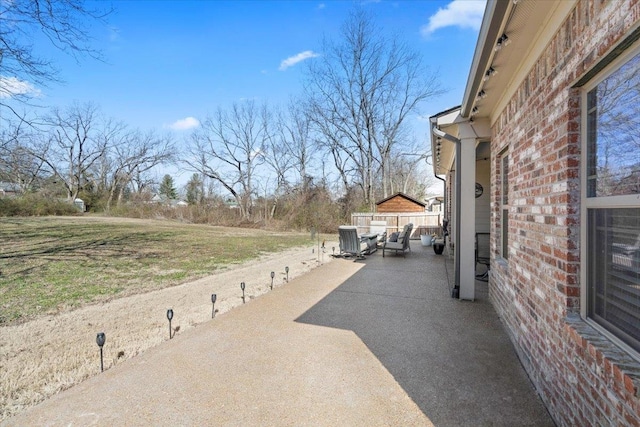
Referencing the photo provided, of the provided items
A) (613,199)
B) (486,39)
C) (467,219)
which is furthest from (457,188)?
(613,199)

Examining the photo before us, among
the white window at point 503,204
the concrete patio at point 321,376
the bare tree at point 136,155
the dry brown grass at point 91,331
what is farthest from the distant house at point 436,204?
the bare tree at point 136,155

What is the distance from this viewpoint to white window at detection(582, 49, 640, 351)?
154cm

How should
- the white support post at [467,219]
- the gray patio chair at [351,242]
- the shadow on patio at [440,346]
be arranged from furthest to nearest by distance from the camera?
1. the gray patio chair at [351,242]
2. the white support post at [467,219]
3. the shadow on patio at [440,346]

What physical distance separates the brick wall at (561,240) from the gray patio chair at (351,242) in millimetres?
5909

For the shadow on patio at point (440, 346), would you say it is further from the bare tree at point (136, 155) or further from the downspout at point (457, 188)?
the bare tree at point (136, 155)

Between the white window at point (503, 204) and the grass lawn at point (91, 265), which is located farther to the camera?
the grass lawn at point (91, 265)

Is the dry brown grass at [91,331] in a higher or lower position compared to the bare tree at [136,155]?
lower

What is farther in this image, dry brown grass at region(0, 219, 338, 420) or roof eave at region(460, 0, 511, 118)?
dry brown grass at region(0, 219, 338, 420)

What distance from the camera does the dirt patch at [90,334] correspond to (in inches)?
110

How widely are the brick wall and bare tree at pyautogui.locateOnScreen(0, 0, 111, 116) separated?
8064 mm

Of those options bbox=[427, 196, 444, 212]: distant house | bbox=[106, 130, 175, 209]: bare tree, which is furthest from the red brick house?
bbox=[106, 130, 175, 209]: bare tree

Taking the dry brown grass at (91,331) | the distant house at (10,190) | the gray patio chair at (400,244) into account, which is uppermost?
the distant house at (10,190)

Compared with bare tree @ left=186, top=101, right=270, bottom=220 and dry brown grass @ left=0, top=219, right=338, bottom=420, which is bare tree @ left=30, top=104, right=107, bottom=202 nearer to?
bare tree @ left=186, top=101, right=270, bottom=220

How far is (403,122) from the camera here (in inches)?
918
